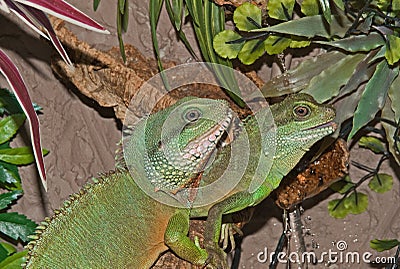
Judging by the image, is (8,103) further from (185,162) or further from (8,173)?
(185,162)

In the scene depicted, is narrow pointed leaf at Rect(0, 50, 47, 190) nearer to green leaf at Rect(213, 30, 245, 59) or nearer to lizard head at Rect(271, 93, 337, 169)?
lizard head at Rect(271, 93, 337, 169)

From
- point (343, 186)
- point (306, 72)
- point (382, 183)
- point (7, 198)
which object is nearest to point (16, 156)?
point (7, 198)

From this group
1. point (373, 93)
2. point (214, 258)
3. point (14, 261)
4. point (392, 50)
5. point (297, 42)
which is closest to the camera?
point (214, 258)

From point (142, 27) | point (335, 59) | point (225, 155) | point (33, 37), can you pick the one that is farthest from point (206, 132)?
point (33, 37)

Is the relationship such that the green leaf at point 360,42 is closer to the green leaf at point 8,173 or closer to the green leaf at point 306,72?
the green leaf at point 306,72

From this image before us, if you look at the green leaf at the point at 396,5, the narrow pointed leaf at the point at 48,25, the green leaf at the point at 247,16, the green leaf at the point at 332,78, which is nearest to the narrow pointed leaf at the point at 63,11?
the narrow pointed leaf at the point at 48,25

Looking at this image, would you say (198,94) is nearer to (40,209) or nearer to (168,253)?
(168,253)

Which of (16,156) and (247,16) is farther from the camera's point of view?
(16,156)

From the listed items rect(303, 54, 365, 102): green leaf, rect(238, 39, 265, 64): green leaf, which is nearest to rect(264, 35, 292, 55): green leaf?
rect(238, 39, 265, 64): green leaf
